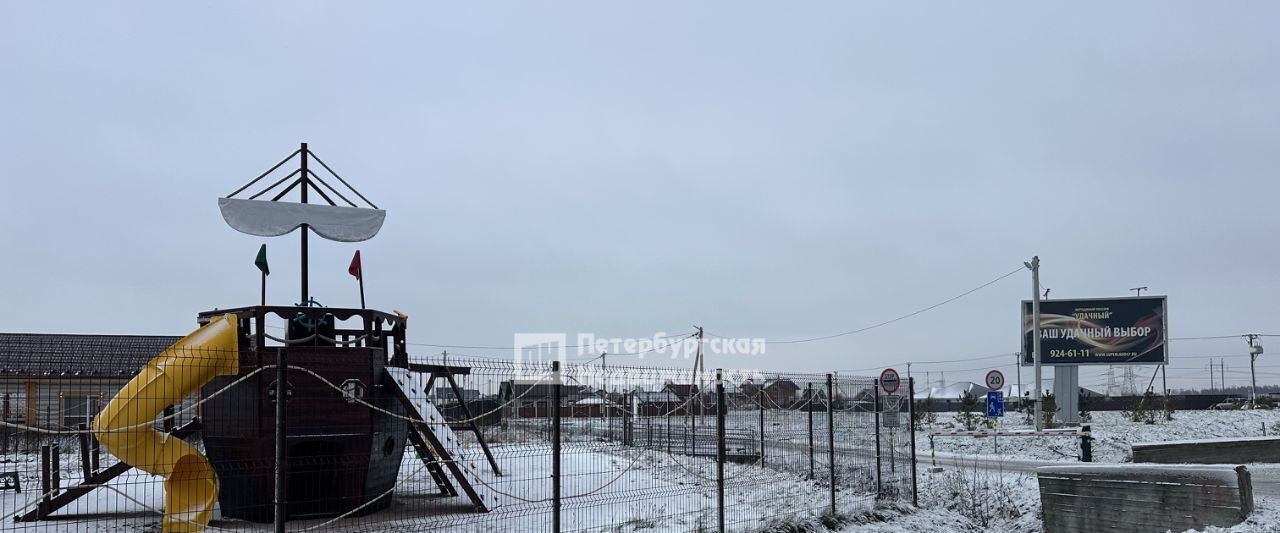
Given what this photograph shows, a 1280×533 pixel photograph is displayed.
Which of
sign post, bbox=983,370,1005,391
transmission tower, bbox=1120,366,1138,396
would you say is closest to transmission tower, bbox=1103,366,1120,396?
transmission tower, bbox=1120,366,1138,396

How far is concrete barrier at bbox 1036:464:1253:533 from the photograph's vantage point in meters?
12.8

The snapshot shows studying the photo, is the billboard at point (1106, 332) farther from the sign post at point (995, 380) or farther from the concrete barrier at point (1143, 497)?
the concrete barrier at point (1143, 497)

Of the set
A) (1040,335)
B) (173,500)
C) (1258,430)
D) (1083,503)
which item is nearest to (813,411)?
(1083,503)

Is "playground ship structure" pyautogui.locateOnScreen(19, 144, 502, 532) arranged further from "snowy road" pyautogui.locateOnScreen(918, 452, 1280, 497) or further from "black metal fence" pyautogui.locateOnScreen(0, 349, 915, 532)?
"snowy road" pyautogui.locateOnScreen(918, 452, 1280, 497)

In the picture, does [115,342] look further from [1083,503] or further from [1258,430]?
[1258,430]

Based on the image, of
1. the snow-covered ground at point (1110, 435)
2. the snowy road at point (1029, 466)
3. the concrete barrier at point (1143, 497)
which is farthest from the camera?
the snow-covered ground at point (1110, 435)

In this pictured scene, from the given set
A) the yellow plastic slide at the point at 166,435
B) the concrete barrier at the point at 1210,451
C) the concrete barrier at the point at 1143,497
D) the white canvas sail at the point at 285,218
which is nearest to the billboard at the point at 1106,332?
the concrete barrier at the point at 1210,451

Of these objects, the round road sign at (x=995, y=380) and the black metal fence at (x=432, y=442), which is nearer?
the black metal fence at (x=432, y=442)

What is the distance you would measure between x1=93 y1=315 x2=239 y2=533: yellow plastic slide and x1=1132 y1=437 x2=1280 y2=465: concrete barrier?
61.9 feet

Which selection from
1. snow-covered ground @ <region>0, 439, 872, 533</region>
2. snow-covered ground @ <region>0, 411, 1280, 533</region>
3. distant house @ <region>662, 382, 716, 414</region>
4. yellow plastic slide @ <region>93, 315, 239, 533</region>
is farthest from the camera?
distant house @ <region>662, 382, 716, 414</region>

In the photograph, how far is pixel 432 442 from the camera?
14.6 metres

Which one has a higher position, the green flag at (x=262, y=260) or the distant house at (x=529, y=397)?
the green flag at (x=262, y=260)

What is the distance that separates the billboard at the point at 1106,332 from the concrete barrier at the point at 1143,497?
959 inches

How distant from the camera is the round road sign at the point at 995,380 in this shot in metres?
27.0
